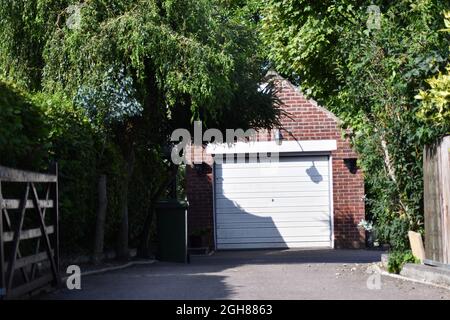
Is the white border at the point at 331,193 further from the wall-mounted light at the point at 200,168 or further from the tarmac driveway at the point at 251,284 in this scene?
the tarmac driveway at the point at 251,284

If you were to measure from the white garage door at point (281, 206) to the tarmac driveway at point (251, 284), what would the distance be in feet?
27.6

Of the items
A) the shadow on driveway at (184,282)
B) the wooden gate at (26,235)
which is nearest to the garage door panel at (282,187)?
the shadow on driveway at (184,282)

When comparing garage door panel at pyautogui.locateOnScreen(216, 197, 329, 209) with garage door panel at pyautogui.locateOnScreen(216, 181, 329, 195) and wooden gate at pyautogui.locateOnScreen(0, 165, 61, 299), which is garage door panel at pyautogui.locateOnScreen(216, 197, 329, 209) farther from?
wooden gate at pyautogui.locateOnScreen(0, 165, 61, 299)

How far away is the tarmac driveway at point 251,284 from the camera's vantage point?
990 cm

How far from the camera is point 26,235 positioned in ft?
30.2

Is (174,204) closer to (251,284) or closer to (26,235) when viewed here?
(251,284)

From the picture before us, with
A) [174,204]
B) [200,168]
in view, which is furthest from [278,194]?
[174,204]

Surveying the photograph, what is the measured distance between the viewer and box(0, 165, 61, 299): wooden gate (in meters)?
8.30

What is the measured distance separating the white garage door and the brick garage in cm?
Result: 30

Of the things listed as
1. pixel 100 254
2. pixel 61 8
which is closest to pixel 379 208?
pixel 100 254

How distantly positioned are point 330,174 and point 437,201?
39.3ft

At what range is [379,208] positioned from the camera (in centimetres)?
1338

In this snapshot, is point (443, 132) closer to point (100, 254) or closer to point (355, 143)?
point (355, 143)

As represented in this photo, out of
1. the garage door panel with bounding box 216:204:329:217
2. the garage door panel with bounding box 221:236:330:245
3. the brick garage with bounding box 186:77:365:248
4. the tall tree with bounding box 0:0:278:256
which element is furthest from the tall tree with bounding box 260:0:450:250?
the garage door panel with bounding box 221:236:330:245
